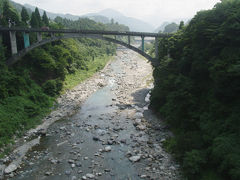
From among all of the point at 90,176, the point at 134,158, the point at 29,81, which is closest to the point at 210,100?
the point at 134,158

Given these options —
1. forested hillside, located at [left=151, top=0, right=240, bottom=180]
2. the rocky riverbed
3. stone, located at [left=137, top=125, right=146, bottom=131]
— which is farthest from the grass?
forested hillside, located at [left=151, top=0, right=240, bottom=180]

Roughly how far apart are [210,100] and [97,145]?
917 centimetres

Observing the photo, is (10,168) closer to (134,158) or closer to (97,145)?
(97,145)

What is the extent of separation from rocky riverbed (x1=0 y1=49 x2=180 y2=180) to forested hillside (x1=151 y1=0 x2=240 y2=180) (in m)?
1.74

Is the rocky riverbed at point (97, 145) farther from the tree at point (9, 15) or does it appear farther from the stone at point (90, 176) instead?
the tree at point (9, 15)

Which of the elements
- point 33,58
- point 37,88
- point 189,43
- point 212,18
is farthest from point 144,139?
point 33,58

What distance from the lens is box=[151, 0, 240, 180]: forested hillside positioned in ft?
38.3

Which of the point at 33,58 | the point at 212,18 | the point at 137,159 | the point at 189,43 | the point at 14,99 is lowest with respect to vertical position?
the point at 137,159

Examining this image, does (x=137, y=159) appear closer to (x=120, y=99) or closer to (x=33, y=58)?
(x=120, y=99)

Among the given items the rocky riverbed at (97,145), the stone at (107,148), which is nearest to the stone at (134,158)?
the rocky riverbed at (97,145)

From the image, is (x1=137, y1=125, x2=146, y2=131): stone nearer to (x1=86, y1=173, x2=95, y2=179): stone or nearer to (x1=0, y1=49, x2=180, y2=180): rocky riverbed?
(x1=0, y1=49, x2=180, y2=180): rocky riverbed

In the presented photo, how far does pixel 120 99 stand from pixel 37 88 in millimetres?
10550

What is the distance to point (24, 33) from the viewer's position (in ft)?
88.8

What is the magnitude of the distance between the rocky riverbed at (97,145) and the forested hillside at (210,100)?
1.74 meters
